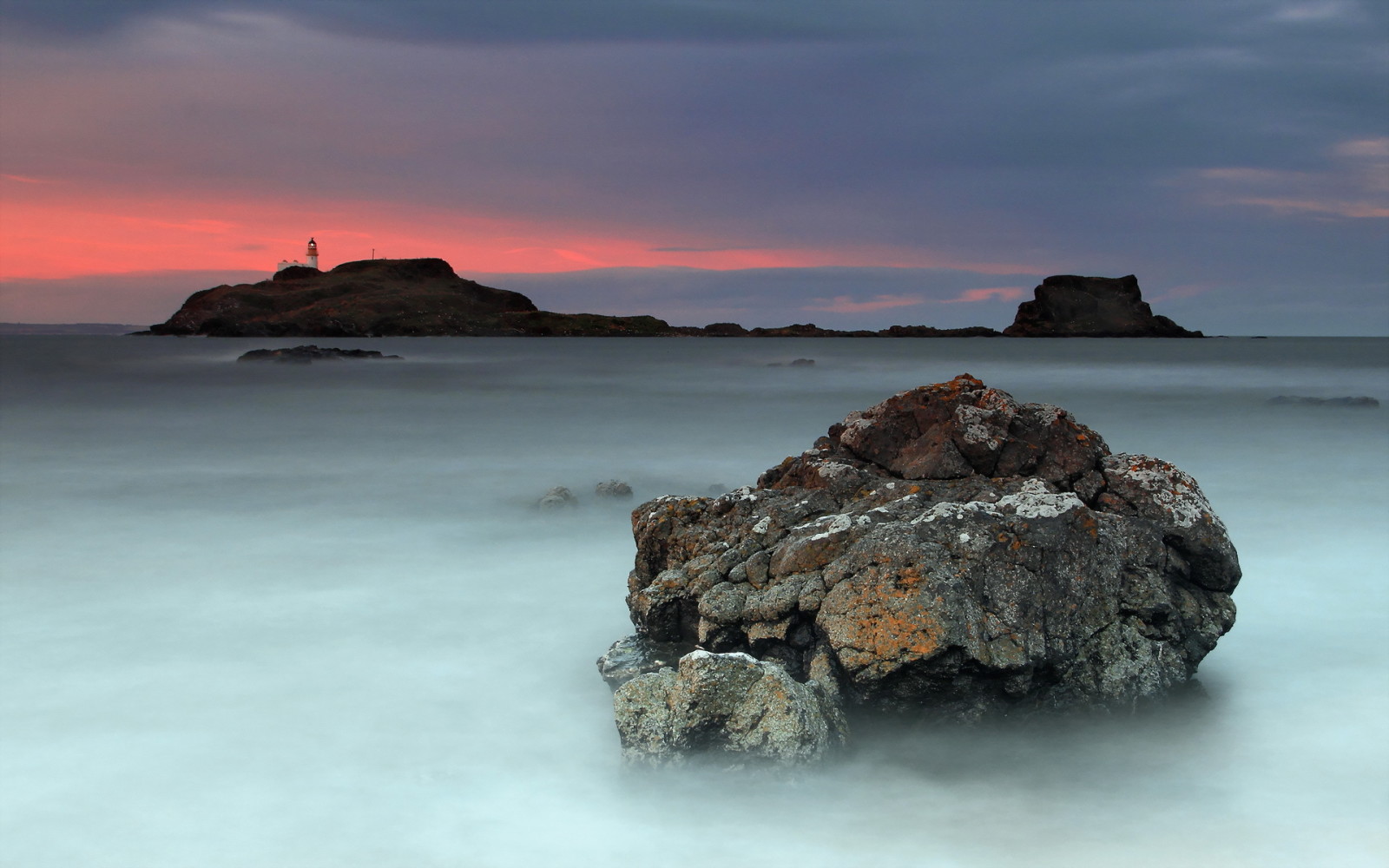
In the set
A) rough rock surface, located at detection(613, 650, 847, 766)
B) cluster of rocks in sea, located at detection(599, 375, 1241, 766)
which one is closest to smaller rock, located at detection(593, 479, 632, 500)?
cluster of rocks in sea, located at detection(599, 375, 1241, 766)

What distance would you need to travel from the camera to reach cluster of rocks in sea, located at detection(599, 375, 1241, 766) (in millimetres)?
4754

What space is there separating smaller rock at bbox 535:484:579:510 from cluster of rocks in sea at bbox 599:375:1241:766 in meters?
4.83

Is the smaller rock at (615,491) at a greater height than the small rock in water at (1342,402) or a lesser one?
lesser

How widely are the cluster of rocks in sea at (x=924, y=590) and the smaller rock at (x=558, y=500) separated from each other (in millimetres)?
4834

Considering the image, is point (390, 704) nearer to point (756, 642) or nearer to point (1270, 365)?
point (756, 642)

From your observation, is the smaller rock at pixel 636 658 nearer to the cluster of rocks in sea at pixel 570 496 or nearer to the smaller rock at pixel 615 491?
the cluster of rocks in sea at pixel 570 496

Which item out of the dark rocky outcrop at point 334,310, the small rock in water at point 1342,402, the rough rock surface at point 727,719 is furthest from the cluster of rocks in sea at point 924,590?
the dark rocky outcrop at point 334,310

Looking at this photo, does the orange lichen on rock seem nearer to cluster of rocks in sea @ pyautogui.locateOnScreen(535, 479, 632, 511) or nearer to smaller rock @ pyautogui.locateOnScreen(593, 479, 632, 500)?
cluster of rocks in sea @ pyautogui.locateOnScreen(535, 479, 632, 511)

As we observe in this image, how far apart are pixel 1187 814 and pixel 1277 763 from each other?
89cm

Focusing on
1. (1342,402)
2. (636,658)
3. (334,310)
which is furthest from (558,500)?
(334,310)

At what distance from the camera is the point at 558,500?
37.2 feet

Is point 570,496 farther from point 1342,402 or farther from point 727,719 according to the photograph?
point 1342,402

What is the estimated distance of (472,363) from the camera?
2569 inches

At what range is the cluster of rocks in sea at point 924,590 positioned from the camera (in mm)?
4754
